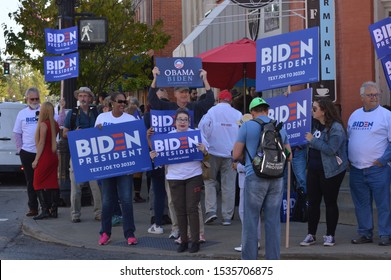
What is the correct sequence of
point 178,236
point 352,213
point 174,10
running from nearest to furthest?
point 178,236 < point 352,213 < point 174,10

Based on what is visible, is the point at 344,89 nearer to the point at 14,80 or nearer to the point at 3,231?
the point at 3,231

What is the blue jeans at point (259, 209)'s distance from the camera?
27.2ft

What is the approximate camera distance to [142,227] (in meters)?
12.1

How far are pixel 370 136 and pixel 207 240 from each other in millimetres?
2406

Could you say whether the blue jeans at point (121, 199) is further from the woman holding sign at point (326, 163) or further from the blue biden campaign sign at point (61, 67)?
the blue biden campaign sign at point (61, 67)

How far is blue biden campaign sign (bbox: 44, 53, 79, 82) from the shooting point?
14531mm

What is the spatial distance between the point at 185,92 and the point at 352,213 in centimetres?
304

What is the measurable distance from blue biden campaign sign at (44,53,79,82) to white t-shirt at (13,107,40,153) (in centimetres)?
112

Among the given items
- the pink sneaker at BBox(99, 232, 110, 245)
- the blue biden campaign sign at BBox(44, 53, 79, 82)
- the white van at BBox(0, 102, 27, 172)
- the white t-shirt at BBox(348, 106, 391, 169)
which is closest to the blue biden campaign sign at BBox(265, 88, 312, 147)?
the white t-shirt at BBox(348, 106, 391, 169)

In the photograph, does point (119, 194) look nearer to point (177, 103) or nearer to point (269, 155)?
point (177, 103)

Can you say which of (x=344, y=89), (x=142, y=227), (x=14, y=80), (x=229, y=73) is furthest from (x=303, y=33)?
(x=14, y=80)

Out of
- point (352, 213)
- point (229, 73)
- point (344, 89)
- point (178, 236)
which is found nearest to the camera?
point (178, 236)

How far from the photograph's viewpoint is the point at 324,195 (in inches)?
398

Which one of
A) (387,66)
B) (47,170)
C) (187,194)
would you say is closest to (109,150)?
(187,194)
